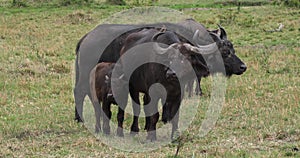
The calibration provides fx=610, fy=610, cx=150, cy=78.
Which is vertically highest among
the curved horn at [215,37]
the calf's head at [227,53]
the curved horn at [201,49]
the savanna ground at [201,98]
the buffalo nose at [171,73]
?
the curved horn at [201,49]

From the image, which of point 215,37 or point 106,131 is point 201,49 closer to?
point 106,131

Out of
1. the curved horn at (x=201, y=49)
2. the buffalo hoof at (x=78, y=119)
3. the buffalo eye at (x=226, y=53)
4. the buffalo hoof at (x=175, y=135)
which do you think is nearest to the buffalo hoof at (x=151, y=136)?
the buffalo hoof at (x=175, y=135)

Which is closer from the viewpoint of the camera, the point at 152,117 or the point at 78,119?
the point at 152,117

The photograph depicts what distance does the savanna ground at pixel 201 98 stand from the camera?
756 centimetres

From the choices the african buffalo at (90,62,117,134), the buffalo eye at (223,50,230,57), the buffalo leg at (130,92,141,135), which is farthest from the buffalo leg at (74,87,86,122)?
the buffalo eye at (223,50,230,57)

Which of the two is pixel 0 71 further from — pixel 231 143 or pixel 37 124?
pixel 231 143

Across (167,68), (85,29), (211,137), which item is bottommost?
(85,29)

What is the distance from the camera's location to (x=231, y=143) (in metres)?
7.64

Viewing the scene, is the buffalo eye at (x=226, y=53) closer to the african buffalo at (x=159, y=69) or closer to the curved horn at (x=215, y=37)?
the curved horn at (x=215, y=37)

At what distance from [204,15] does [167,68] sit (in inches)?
588

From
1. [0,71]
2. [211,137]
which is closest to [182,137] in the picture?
[211,137]

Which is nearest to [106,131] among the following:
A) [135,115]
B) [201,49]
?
[135,115]

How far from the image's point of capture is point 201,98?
11039 millimetres

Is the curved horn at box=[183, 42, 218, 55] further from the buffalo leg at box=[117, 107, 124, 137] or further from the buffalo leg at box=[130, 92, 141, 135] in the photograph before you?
the buffalo leg at box=[117, 107, 124, 137]
